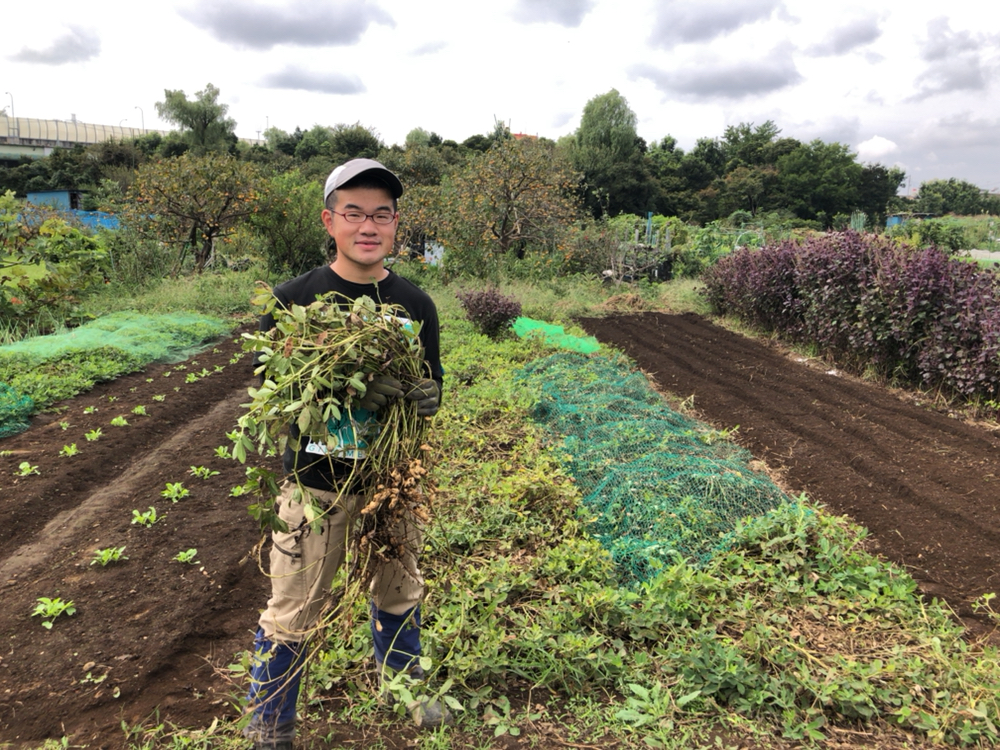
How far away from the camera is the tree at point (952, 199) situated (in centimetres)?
5469

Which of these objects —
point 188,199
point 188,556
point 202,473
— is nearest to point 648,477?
point 188,556

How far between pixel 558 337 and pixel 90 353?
5.88 metres

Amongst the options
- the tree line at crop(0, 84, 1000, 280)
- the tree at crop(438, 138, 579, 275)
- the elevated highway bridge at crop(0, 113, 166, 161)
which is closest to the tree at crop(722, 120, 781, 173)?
the tree line at crop(0, 84, 1000, 280)

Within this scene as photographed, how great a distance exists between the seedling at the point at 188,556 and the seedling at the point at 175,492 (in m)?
0.80

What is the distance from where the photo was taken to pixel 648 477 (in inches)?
158

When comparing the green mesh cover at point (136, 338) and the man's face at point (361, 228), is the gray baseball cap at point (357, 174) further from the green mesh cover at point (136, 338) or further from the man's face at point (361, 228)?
the green mesh cover at point (136, 338)

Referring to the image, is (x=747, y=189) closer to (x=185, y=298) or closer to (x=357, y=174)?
(x=185, y=298)

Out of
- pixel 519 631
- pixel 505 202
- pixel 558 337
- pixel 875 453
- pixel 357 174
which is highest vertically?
pixel 505 202

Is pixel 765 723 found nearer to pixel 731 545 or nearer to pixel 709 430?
pixel 731 545

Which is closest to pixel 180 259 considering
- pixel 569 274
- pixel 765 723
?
pixel 569 274

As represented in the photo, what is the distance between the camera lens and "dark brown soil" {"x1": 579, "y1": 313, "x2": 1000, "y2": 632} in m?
3.79

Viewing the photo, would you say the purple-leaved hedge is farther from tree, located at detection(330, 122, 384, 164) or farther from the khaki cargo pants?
tree, located at detection(330, 122, 384, 164)

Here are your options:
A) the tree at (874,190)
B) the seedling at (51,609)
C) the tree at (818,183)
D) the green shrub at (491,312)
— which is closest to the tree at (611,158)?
the tree at (818,183)

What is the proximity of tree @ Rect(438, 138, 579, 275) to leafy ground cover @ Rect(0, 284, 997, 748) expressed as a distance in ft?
35.1
